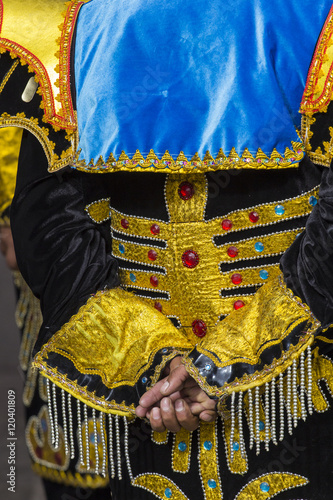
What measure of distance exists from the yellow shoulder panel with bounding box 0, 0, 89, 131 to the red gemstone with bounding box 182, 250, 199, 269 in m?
→ 0.39

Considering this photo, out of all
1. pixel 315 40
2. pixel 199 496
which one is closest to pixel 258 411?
pixel 199 496

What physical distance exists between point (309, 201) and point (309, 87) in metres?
0.23

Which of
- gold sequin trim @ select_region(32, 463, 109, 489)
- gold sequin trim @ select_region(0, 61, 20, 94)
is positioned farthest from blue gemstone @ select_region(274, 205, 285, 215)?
gold sequin trim @ select_region(32, 463, 109, 489)

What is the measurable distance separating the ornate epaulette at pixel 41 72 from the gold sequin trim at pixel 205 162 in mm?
203

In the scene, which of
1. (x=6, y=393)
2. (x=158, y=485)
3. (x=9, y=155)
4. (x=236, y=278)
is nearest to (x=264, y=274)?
(x=236, y=278)

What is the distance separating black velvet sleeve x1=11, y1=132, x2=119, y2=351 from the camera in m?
1.78

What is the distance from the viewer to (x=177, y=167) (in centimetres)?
157

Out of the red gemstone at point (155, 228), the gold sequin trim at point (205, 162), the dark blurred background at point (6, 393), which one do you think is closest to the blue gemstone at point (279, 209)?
the gold sequin trim at point (205, 162)

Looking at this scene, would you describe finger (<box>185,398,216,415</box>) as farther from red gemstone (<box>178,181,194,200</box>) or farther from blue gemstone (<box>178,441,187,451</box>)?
red gemstone (<box>178,181,194,200</box>)

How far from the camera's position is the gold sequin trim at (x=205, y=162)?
1.53 m

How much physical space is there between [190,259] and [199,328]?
0.15m

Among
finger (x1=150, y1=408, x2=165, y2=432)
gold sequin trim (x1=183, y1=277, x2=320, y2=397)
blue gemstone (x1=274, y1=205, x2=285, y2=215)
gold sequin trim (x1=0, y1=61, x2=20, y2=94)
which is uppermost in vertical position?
gold sequin trim (x1=0, y1=61, x2=20, y2=94)

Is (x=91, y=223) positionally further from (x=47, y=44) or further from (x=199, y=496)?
(x=199, y=496)

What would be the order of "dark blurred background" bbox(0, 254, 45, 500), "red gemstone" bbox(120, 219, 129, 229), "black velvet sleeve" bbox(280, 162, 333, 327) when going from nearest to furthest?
"black velvet sleeve" bbox(280, 162, 333, 327)
"red gemstone" bbox(120, 219, 129, 229)
"dark blurred background" bbox(0, 254, 45, 500)
